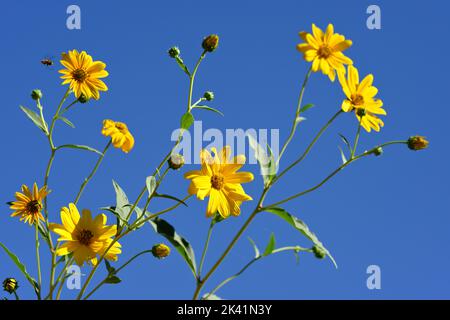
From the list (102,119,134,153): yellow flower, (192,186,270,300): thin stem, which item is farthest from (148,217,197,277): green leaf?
(102,119,134,153): yellow flower

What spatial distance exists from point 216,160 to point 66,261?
864mm

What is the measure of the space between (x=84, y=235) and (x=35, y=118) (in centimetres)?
78

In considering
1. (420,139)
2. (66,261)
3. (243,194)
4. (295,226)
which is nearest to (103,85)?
(66,261)

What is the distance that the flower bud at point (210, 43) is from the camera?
8.84 ft

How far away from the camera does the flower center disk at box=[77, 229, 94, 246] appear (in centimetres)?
228

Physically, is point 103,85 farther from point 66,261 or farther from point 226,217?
point 226,217

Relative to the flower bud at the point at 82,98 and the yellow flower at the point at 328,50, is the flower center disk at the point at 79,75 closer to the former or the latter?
the flower bud at the point at 82,98

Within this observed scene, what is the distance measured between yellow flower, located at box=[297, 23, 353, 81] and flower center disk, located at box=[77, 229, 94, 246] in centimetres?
113

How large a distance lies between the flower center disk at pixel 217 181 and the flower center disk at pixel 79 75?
3.60ft

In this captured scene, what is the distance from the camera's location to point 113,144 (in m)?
2.40

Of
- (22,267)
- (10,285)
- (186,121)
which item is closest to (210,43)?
(186,121)

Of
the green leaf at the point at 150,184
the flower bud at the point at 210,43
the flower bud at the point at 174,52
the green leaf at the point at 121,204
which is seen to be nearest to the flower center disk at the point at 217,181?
the green leaf at the point at 150,184

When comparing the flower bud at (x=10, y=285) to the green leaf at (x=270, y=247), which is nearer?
the green leaf at (x=270, y=247)

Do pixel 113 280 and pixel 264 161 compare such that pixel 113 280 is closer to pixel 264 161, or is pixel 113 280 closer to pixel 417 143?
pixel 264 161
